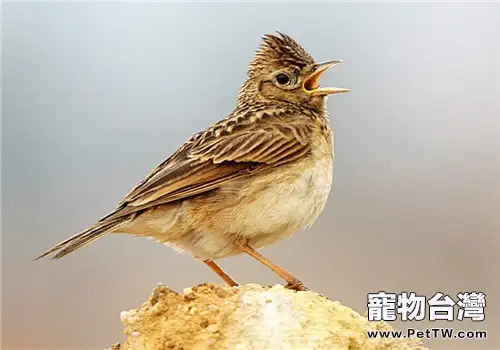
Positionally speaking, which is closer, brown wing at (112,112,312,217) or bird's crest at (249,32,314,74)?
A: brown wing at (112,112,312,217)

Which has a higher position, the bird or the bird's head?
the bird's head

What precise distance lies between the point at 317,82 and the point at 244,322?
1.93m

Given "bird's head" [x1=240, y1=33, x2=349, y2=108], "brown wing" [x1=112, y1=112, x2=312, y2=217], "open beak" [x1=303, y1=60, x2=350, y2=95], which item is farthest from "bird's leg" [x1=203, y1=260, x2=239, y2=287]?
"open beak" [x1=303, y1=60, x2=350, y2=95]

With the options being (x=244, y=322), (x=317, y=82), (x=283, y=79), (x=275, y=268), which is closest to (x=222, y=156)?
(x=275, y=268)

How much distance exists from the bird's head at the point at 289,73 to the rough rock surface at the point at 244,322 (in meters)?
1.54

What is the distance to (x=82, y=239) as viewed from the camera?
13.3ft

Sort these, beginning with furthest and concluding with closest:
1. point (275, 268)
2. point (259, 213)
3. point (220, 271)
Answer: point (220, 271)
point (275, 268)
point (259, 213)

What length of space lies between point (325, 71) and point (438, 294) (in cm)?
154

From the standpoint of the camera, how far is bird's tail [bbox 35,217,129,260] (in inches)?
158

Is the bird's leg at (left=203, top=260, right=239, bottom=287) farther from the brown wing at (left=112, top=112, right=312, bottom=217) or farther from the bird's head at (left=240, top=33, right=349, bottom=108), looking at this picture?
the bird's head at (left=240, top=33, right=349, bottom=108)

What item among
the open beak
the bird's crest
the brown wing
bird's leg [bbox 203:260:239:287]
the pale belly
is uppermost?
the bird's crest

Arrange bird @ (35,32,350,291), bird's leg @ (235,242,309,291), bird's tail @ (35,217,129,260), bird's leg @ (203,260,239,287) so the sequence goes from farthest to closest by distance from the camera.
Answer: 1. bird's leg @ (203,260,239,287)
2. bird's leg @ (235,242,309,291)
3. bird @ (35,32,350,291)
4. bird's tail @ (35,217,129,260)

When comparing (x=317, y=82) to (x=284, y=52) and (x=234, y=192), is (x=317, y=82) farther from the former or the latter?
(x=234, y=192)

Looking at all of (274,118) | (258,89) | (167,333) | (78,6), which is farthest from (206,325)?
(78,6)
